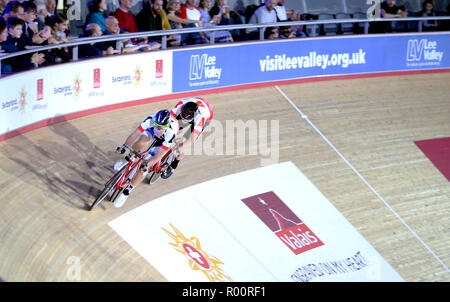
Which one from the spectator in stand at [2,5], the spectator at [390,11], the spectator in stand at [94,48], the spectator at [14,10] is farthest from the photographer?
the spectator at [390,11]

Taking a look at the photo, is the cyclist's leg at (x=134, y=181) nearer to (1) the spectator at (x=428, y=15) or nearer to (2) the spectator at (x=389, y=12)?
(2) the spectator at (x=389, y=12)

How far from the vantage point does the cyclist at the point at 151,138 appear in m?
6.12

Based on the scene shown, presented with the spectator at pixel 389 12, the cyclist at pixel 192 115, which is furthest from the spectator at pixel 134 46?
the spectator at pixel 389 12

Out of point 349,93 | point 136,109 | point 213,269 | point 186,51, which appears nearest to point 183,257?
point 213,269

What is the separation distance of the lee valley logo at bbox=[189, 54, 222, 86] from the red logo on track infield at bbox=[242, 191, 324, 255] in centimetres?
250

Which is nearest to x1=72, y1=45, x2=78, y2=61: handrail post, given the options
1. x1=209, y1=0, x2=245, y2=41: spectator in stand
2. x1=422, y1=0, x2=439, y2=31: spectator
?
x1=209, y1=0, x2=245, y2=41: spectator in stand

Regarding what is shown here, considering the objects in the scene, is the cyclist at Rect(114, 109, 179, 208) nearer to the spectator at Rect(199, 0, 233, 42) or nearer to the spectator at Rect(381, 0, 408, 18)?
the spectator at Rect(199, 0, 233, 42)

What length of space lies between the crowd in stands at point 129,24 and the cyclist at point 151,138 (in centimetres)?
170

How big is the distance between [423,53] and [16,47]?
7892 mm

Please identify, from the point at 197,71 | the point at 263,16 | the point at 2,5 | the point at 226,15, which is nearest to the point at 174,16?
the point at 197,71

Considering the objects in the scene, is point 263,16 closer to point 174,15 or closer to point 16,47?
point 174,15

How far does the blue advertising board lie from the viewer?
9273 millimetres

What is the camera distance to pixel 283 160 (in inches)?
329
